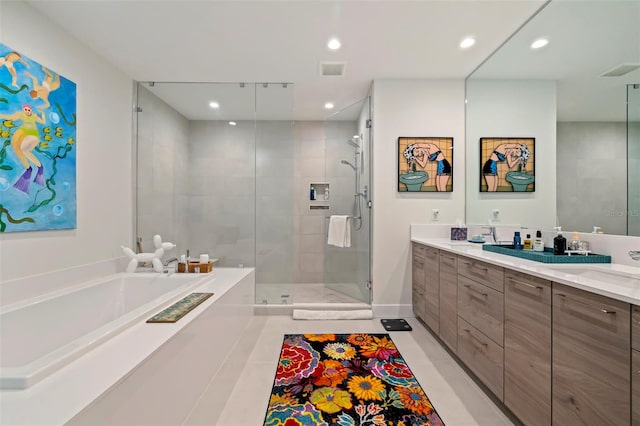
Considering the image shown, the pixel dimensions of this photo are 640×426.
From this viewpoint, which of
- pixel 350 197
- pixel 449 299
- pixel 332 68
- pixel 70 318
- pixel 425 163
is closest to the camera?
pixel 70 318

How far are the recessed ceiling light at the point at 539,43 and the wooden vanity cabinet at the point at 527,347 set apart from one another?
1.66 metres

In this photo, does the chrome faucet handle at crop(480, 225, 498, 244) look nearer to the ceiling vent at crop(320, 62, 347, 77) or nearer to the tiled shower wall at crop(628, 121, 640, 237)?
the tiled shower wall at crop(628, 121, 640, 237)

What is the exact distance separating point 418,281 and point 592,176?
1.58 m

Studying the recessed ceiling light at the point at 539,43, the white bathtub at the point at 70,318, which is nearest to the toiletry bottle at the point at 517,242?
the recessed ceiling light at the point at 539,43

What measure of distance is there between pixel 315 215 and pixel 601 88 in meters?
2.92

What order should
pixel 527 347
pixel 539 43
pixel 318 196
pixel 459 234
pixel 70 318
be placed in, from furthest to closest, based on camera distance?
pixel 318 196
pixel 459 234
pixel 539 43
pixel 70 318
pixel 527 347

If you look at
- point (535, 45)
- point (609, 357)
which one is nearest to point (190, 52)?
point (535, 45)

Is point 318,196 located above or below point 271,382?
above

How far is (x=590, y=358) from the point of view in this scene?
99cm

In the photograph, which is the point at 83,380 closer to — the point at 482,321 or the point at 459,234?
the point at 482,321

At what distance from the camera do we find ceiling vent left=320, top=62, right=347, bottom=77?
260cm

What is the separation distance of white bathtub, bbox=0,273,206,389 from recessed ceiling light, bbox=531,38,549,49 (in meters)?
2.93

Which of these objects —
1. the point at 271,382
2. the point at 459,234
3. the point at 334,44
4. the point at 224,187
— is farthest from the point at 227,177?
the point at 459,234

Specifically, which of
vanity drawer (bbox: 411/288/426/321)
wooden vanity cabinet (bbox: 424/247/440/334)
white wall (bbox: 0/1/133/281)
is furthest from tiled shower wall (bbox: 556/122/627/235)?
white wall (bbox: 0/1/133/281)
